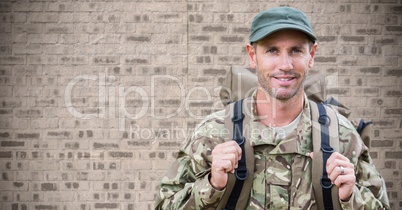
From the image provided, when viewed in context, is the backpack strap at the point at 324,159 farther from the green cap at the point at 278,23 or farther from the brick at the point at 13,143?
the brick at the point at 13,143

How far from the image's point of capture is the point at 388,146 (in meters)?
6.04

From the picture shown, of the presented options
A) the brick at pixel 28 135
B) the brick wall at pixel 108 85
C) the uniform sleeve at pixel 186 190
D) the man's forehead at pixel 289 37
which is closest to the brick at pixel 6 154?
the brick wall at pixel 108 85

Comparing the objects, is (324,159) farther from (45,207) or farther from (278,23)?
(45,207)

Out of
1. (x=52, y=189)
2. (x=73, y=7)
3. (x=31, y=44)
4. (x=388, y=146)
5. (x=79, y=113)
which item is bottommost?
(x=52, y=189)

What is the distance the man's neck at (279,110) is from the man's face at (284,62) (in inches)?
1.6

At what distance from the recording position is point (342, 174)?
203 cm

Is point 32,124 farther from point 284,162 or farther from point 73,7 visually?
point 284,162

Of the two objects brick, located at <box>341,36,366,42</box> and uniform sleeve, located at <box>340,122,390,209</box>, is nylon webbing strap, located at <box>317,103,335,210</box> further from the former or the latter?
brick, located at <box>341,36,366,42</box>

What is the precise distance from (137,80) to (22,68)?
1342mm

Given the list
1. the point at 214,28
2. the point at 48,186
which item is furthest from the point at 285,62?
the point at 48,186

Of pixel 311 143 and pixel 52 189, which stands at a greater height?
pixel 311 143

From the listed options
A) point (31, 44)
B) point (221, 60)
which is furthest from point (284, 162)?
point (31, 44)

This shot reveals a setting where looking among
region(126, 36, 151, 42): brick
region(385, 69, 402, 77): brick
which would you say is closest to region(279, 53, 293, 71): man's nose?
region(126, 36, 151, 42): brick

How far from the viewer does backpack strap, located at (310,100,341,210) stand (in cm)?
212
